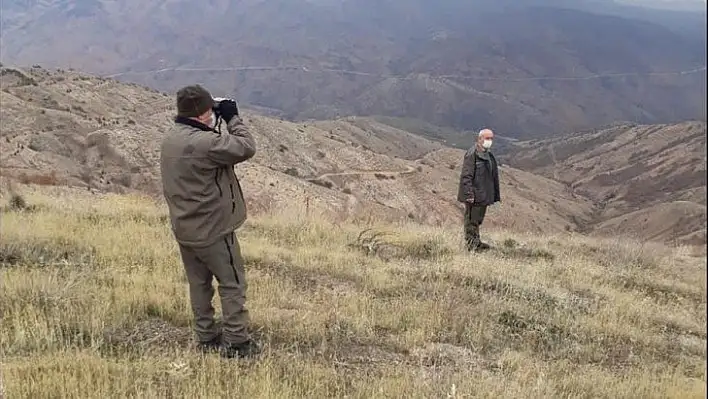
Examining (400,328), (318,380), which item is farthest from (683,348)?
(318,380)

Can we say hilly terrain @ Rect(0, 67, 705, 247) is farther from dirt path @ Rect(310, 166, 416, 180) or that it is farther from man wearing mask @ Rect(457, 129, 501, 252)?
man wearing mask @ Rect(457, 129, 501, 252)

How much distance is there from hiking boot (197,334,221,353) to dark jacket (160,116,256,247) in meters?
0.79

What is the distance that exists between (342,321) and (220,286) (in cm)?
131

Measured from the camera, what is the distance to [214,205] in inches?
173

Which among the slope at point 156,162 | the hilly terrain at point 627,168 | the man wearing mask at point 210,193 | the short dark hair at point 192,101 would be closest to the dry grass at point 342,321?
the man wearing mask at point 210,193

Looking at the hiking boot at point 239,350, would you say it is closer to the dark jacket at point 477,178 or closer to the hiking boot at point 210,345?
the hiking boot at point 210,345

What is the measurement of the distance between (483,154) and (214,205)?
238 inches

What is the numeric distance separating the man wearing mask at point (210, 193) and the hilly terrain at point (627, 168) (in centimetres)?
5377

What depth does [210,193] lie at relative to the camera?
438cm

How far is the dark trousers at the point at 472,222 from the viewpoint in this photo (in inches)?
388

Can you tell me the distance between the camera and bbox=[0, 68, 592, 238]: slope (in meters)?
27.9

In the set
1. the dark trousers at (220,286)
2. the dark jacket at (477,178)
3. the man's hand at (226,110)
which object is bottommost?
the dark trousers at (220,286)

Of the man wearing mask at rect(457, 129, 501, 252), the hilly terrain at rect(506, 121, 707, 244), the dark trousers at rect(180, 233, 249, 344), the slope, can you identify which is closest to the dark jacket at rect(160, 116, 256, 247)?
the dark trousers at rect(180, 233, 249, 344)

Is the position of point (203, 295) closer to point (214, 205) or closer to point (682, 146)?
point (214, 205)
